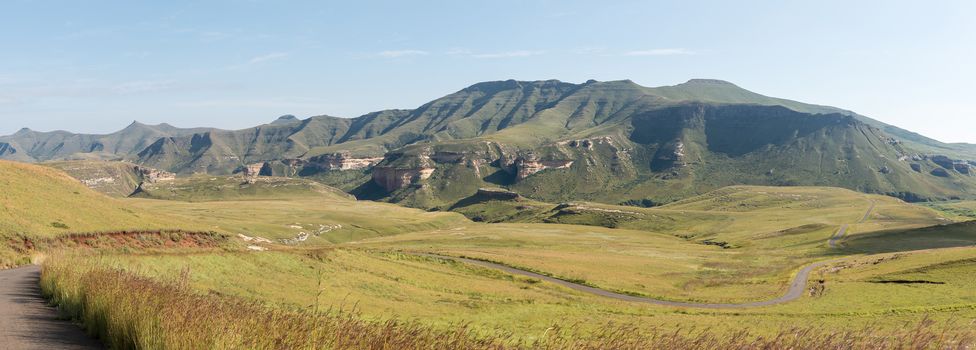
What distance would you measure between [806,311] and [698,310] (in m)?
10.0

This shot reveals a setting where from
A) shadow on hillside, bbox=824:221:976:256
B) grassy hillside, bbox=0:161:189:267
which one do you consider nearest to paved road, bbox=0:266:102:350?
grassy hillside, bbox=0:161:189:267

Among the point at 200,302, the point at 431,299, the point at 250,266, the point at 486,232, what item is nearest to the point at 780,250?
the point at 486,232

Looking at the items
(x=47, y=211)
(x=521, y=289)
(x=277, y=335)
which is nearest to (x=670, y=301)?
(x=521, y=289)

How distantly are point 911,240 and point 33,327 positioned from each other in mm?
156429

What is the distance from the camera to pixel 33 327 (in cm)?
1248

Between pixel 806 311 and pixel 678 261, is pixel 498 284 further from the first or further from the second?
pixel 678 261

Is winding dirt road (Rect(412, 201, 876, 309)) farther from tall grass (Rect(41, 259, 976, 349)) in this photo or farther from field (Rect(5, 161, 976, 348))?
tall grass (Rect(41, 259, 976, 349))

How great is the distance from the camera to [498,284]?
200 ft

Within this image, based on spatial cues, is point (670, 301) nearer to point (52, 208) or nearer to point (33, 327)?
point (33, 327)

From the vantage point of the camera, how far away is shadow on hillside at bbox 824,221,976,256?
114 m

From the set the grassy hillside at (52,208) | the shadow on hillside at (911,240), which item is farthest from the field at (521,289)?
the shadow on hillside at (911,240)

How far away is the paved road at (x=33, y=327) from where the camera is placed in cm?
1094

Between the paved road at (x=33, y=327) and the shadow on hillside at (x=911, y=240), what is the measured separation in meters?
131

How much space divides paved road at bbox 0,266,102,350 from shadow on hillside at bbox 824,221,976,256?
131 metres
